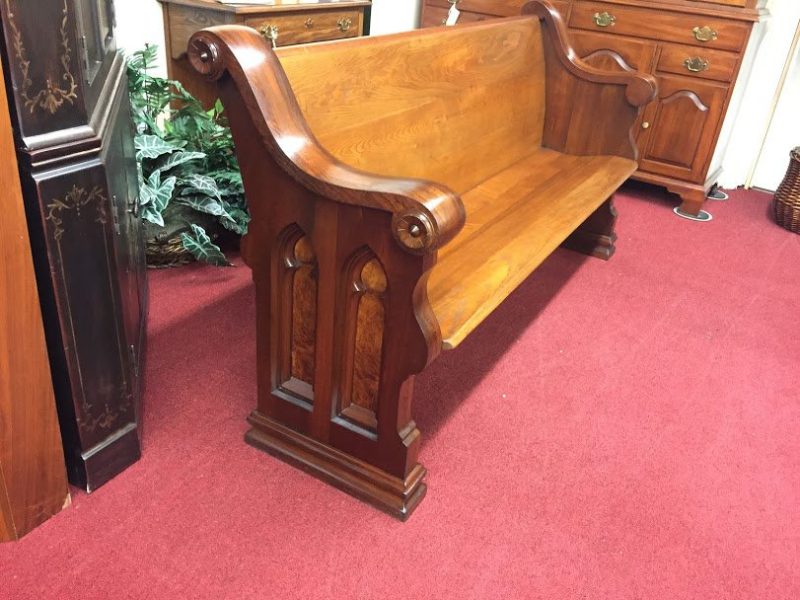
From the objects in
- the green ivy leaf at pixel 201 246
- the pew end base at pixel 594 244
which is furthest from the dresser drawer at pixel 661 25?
the green ivy leaf at pixel 201 246

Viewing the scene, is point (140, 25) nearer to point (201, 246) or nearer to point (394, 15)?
point (201, 246)

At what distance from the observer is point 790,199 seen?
3.31m

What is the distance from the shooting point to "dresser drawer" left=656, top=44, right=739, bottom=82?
3161mm

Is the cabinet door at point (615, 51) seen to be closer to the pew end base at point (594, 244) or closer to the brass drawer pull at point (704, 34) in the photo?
the brass drawer pull at point (704, 34)

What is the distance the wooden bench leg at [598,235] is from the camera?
2883 millimetres

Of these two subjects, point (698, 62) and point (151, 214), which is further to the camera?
point (698, 62)

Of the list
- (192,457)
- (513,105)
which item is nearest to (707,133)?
(513,105)

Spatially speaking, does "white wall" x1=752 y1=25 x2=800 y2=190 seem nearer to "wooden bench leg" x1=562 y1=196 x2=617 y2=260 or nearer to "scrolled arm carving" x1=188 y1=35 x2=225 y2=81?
"wooden bench leg" x1=562 y1=196 x2=617 y2=260

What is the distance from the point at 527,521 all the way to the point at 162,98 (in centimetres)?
199

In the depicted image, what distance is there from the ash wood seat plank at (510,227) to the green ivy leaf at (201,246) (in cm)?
93

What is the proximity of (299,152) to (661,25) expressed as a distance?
2526 millimetres

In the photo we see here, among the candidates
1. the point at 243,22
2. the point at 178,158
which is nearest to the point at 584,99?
the point at 243,22

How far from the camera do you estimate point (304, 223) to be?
4.72 feet

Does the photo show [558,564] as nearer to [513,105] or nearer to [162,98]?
[513,105]
